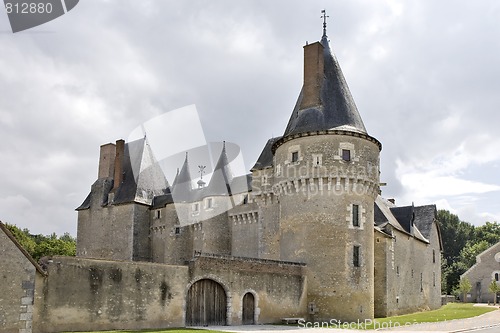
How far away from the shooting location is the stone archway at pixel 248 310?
25.4m

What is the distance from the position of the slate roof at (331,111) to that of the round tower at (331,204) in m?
0.06

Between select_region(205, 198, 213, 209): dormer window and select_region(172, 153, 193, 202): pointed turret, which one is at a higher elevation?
select_region(172, 153, 193, 202): pointed turret

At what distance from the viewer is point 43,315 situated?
18.4m

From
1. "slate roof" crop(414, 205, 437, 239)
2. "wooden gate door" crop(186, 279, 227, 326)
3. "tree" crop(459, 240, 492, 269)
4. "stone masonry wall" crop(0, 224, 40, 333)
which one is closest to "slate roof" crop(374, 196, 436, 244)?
"slate roof" crop(414, 205, 437, 239)

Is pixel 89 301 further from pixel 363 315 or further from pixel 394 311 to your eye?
pixel 394 311

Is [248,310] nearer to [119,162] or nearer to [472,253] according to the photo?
[119,162]

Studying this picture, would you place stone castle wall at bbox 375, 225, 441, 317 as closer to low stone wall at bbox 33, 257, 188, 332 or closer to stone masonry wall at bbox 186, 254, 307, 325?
stone masonry wall at bbox 186, 254, 307, 325

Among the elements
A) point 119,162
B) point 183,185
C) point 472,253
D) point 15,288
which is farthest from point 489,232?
point 15,288

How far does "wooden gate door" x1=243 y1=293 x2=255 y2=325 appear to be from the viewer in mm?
25422

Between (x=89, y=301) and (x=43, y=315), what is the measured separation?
5.90 feet

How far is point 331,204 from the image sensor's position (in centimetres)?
2827

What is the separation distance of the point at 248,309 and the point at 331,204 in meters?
6.95

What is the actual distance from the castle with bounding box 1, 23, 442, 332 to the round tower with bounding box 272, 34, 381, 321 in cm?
6

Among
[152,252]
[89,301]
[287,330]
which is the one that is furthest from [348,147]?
[152,252]
